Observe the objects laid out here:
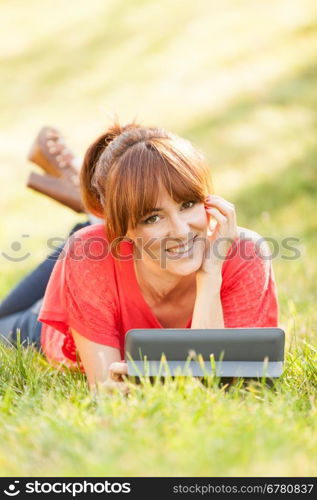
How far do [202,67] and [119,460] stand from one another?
25.7 ft

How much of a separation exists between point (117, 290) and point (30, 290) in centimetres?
108

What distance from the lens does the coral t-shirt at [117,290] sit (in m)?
2.88

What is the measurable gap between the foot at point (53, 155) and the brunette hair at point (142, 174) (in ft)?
5.18

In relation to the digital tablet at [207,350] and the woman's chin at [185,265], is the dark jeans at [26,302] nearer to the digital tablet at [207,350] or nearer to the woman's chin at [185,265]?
the woman's chin at [185,265]

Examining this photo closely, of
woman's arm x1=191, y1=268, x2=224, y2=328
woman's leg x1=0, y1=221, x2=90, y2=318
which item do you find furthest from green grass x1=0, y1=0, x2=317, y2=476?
woman's leg x1=0, y1=221, x2=90, y2=318

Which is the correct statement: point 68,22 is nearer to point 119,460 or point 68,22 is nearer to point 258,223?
point 258,223

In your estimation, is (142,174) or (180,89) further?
(180,89)

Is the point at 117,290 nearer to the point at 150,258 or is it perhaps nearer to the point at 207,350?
the point at 150,258

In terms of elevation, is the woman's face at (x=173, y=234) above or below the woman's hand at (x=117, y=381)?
above

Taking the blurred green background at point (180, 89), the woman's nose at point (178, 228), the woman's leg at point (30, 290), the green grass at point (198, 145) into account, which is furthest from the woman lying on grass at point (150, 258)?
the blurred green background at point (180, 89)

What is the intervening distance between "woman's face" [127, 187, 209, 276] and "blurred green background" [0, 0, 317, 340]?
3.05 m

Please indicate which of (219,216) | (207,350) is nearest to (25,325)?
(219,216)

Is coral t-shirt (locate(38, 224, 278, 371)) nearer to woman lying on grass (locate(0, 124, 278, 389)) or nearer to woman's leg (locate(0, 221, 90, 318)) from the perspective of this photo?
woman lying on grass (locate(0, 124, 278, 389))

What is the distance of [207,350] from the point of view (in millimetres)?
2396
